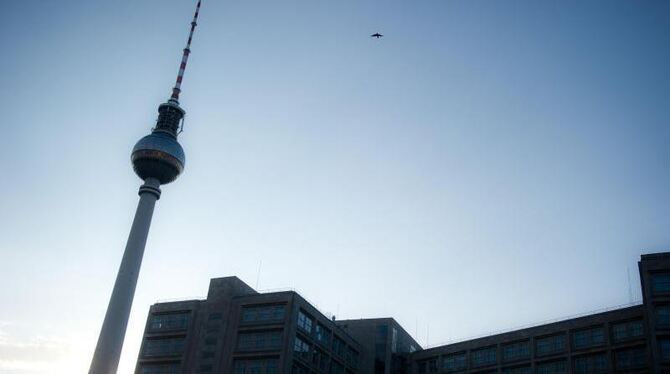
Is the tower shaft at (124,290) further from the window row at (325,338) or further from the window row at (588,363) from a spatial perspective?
the window row at (588,363)

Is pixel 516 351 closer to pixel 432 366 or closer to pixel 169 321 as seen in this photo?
pixel 432 366

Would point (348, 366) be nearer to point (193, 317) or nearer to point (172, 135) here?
point (193, 317)

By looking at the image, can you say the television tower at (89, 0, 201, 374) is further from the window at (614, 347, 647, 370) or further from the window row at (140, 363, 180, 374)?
the window at (614, 347, 647, 370)

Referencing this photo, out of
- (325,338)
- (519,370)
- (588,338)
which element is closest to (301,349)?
(325,338)

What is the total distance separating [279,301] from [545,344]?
132 feet

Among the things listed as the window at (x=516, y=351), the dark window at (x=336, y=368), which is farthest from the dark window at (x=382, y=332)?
the window at (x=516, y=351)

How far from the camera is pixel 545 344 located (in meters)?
97.6

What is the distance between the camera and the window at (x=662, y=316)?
80.1 meters

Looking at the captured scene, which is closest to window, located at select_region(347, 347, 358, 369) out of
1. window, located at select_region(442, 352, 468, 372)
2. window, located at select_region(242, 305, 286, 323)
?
window, located at select_region(442, 352, 468, 372)

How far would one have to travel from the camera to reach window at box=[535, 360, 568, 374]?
94000 mm

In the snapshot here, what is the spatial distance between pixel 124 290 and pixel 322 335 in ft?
103

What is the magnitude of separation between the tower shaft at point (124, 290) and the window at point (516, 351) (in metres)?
59.1

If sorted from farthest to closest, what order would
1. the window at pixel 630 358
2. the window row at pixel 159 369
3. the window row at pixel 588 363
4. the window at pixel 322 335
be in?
the window at pixel 322 335 < the window row at pixel 159 369 < the window row at pixel 588 363 < the window at pixel 630 358

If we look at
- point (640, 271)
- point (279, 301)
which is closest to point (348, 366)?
point (279, 301)
